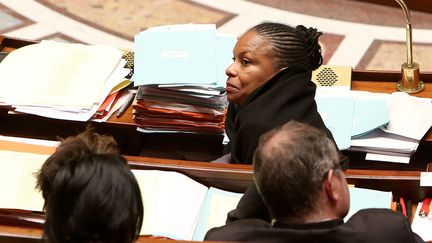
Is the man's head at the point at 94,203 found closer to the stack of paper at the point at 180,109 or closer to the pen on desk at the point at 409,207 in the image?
the pen on desk at the point at 409,207

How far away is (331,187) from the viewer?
6.15 feet

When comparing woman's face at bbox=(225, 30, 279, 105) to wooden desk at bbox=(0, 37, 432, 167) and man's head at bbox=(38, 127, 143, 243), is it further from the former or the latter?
man's head at bbox=(38, 127, 143, 243)

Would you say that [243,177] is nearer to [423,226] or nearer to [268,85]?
[268,85]

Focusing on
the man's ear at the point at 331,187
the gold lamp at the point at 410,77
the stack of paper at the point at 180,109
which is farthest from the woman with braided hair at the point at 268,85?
the man's ear at the point at 331,187

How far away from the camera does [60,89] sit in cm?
296

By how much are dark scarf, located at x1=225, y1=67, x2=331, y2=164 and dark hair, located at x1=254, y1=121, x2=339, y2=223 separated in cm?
55

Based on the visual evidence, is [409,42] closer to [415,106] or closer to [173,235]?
[415,106]

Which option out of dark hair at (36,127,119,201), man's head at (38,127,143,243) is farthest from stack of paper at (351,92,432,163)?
man's head at (38,127,143,243)

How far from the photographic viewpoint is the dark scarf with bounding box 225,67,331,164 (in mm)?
2480

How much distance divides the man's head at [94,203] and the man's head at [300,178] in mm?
384

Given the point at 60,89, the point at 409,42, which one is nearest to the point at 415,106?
the point at 409,42

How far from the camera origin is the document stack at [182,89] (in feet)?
9.27

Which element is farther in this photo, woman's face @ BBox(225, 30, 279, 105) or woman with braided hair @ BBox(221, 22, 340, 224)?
woman's face @ BBox(225, 30, 279, 105)

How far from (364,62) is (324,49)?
238 mm
